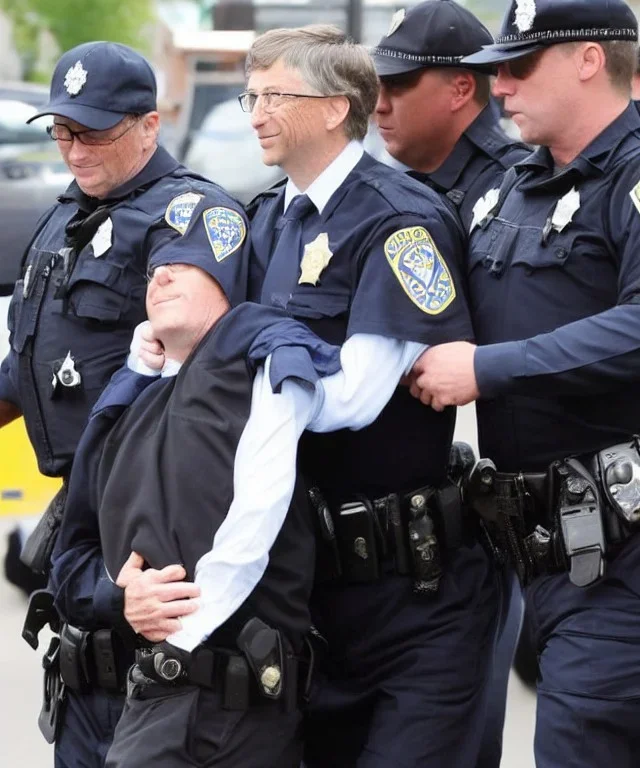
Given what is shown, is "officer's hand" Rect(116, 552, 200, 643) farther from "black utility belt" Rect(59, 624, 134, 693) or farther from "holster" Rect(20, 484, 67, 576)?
"holster" Rect(20, 484, 67, 576)

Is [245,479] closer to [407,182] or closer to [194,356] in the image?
[194,356]

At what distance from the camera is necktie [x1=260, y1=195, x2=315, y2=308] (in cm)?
283

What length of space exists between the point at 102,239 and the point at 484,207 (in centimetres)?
80

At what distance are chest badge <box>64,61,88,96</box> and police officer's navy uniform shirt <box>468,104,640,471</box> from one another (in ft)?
3.05

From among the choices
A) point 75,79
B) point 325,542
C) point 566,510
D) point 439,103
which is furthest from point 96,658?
point 439,103

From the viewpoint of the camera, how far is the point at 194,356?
259 centimetres

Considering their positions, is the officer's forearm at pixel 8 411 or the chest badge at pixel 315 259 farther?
the officer's forearm at pixel 8 411

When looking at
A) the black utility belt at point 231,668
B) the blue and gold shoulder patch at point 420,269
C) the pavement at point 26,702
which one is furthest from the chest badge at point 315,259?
the pavement at point 26,702

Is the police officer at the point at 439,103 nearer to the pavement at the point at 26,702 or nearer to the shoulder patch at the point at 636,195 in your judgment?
the shoulder patch at the point at 636,195

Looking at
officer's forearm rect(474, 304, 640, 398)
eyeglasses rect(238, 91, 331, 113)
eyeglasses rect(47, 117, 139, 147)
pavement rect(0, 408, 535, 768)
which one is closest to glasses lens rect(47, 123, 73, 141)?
eyeglasses rect(47, 117, 139, 147)

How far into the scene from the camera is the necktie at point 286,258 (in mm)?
2826

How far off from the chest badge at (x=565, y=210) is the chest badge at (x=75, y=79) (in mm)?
1074

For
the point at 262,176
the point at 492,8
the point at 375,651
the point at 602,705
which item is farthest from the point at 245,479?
the point at 262,176

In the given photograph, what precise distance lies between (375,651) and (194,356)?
70 cm
